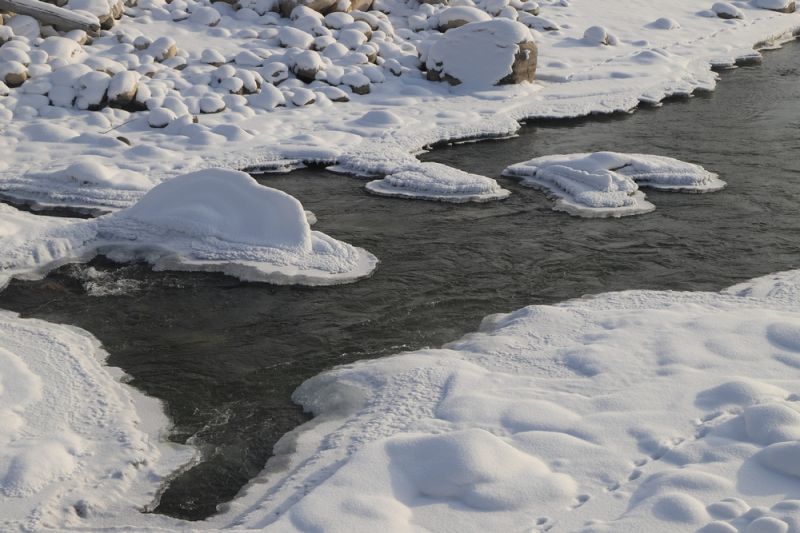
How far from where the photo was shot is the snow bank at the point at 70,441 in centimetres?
421

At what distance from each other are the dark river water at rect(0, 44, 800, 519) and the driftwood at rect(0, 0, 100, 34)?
420cm

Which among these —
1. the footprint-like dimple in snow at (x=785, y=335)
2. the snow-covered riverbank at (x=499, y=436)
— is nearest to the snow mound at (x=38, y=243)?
the snow-covered riverbank at (x=499, y=436)

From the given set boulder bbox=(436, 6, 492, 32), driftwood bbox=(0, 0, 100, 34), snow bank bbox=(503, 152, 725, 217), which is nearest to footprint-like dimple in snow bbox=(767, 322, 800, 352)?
snow bank bbox=(503, 152, 725, 217)

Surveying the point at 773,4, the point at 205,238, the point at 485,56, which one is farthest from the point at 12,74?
the point at 773,4

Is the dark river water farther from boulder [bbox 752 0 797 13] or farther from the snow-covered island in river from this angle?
boulder [bbox 752 0 797 13]

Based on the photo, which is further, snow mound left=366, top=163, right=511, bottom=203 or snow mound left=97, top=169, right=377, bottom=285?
snow mound left=366, top=163, right=511, bottom=203

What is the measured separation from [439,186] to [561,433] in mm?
4554

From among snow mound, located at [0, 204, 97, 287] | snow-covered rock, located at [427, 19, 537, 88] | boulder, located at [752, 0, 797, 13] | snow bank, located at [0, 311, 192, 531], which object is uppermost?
boulder, located at [752, 0, 797, 13]

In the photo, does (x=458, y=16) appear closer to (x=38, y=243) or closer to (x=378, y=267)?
(x=378, y=267)

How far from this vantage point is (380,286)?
6.76m

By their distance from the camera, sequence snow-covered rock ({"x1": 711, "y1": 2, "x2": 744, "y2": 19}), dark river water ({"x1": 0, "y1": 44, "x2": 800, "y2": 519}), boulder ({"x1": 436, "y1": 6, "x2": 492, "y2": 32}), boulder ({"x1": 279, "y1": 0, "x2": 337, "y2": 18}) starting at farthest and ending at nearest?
snow-covered rock ({"x1": 711, "y1": 2, "x2": 744, "y2": 19}) < boulder ({"x1": 279, "y1": 0, "x2": 337, "y2": 18}) < boulder ({"x1": 436, "y1": 6, "x2": 492, "y2": 32}) < dark river water ({"x1": 0, "y1": 44, "x2": 800, "y2": 519})

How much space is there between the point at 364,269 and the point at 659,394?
276 cm

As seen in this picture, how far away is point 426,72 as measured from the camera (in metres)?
12.4

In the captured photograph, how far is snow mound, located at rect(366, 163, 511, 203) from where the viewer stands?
28.4 feet
